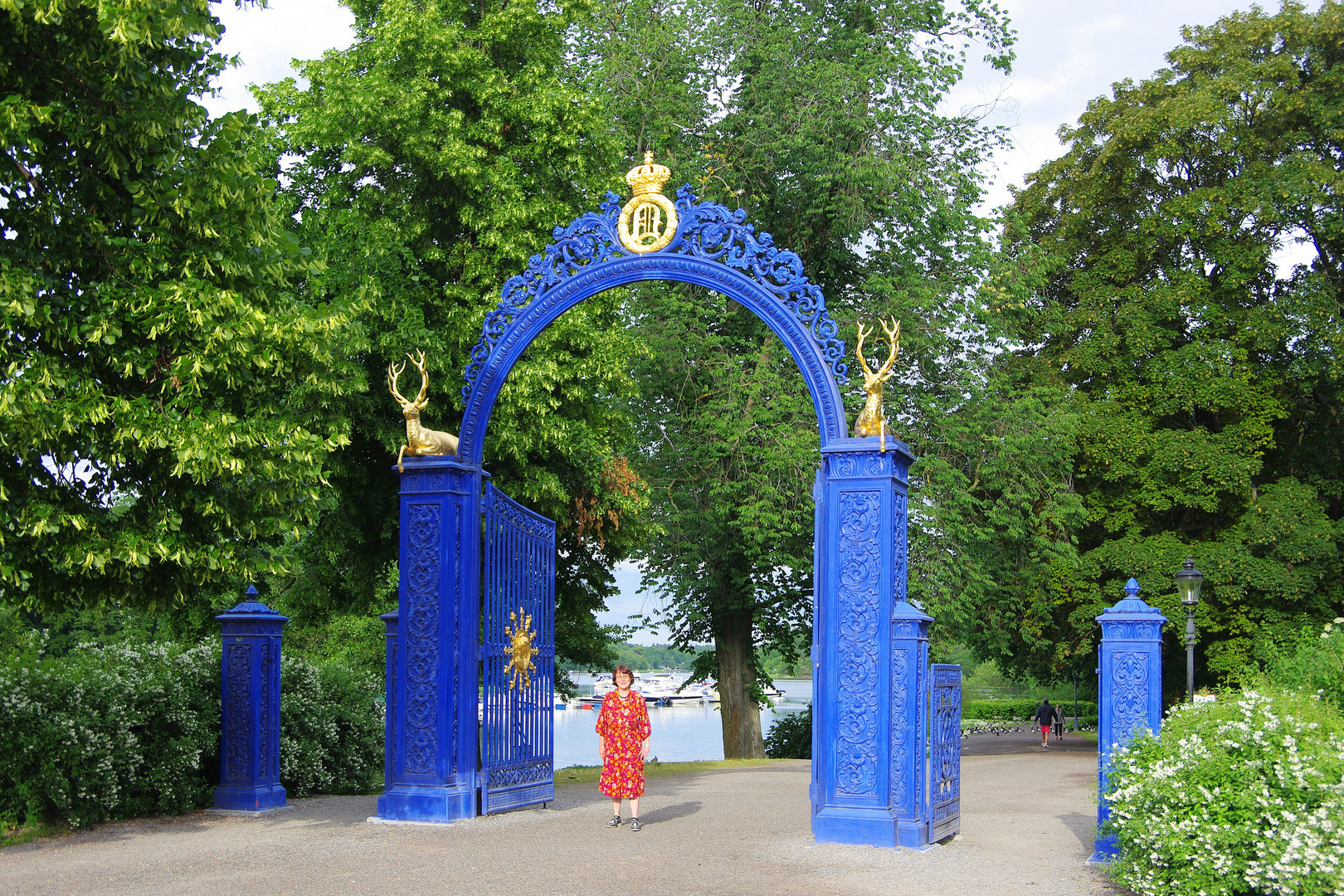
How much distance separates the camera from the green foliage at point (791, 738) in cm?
2345

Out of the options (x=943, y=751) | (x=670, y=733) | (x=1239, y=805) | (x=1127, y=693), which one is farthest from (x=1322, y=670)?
(x=670, y=733)

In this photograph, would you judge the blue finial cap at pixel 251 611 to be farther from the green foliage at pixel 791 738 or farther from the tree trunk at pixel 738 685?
the green foliage at pixel 791 738

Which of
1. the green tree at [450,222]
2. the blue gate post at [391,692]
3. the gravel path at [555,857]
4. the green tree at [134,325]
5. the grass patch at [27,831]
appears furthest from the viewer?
the green tree at [450,222]

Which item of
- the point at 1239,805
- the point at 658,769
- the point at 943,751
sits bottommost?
the point at 658,769

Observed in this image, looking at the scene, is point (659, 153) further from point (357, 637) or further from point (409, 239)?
point (357, 637)

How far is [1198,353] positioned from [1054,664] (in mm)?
6538

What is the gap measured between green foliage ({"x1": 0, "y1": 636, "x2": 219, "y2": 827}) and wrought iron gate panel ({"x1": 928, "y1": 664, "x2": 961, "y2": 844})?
6737 millimetres

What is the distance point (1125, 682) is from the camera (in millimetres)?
8844

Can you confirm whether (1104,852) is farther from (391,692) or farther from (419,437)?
(419,437)

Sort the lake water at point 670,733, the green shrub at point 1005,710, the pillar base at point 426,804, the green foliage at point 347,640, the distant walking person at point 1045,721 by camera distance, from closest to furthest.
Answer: the pillar base at point 426,804
the green foliage at point 347,640
the distant walking person at point 1045,721
the lake water at point 670,733
the green shrub at point 1005,710

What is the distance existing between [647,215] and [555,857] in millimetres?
5516

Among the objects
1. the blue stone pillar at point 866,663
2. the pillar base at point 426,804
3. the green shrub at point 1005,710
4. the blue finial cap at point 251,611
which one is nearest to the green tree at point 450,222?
the blue finial cap at point 251,611

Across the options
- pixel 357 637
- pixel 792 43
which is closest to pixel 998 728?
pixel 357 637

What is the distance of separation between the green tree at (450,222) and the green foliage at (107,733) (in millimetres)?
3244
